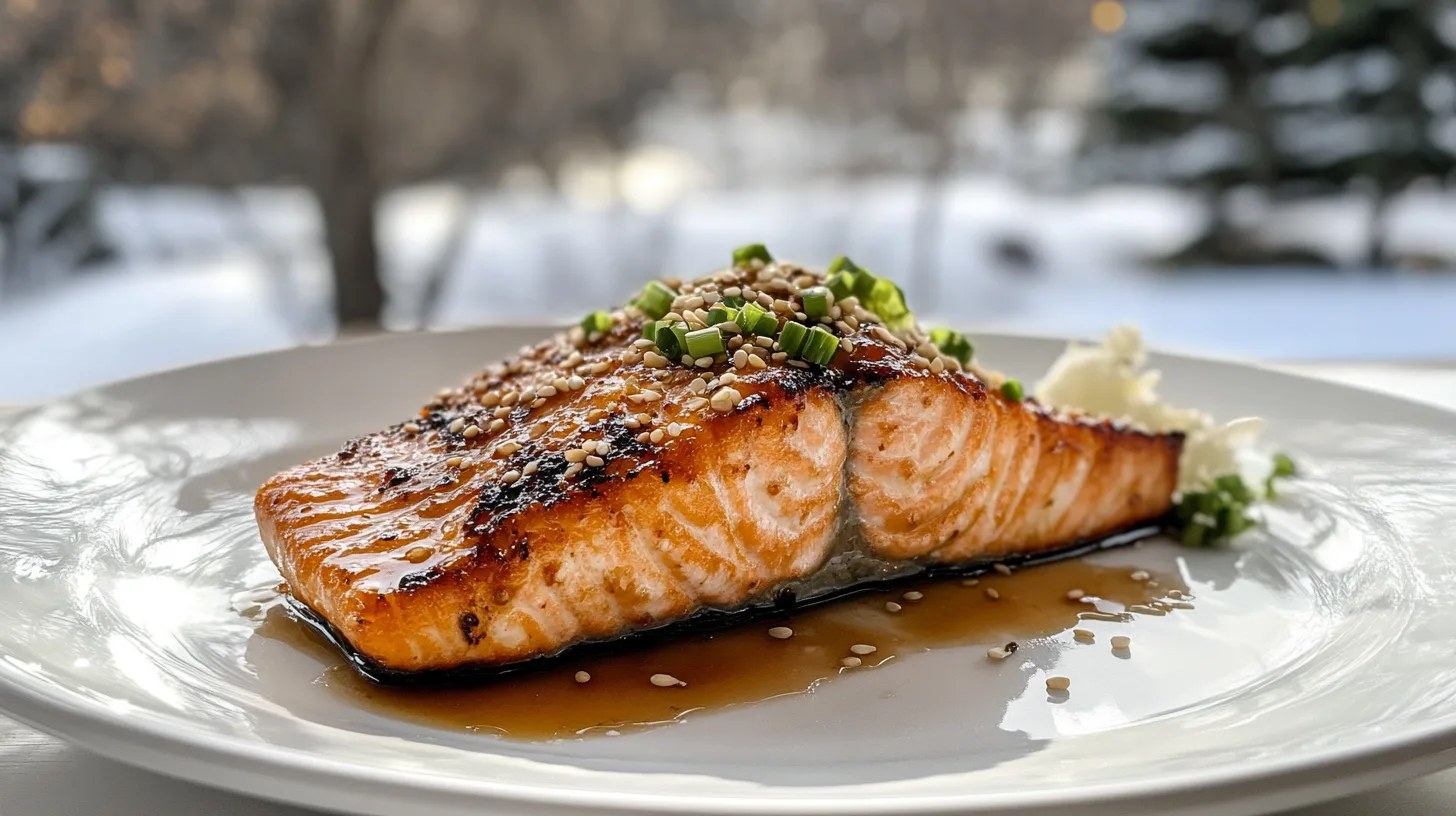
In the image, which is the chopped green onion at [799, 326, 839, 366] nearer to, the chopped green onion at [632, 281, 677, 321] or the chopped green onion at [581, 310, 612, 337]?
the chopped green onion at [632, 281, 677, 321]

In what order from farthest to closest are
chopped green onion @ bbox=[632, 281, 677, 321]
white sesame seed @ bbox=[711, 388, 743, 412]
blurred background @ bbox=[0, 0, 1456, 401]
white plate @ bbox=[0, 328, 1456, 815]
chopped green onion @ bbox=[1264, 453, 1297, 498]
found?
blurred background @ bbox=[0, 0, 1456, 401], chopped green onion @ bbox=[1264, 453, 1297, 498], chopped green onion @ bbox=[632, 281, 677, 321], white sesame seed @ bbox=[711, 388, 743, 412], white plate @ bbox=[0, 328, 1456, 815]

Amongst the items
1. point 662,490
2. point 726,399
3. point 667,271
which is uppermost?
point 726,399

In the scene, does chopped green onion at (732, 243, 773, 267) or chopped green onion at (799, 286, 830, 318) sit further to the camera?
chopped green onion at (732, 243, 773, 267)

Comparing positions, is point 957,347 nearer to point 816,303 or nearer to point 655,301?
point 816,303

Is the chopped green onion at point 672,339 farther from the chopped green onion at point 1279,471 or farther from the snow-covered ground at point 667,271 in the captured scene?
the snow-covered ground at point 667,271

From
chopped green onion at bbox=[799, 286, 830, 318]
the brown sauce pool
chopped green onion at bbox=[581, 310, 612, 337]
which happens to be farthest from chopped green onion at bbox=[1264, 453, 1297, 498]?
chopped green onion at bbox=[581, 310, 612, 337]

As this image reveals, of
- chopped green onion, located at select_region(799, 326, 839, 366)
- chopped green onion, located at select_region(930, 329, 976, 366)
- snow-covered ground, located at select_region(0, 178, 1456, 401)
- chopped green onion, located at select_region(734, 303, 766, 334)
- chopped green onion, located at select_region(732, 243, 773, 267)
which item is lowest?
snow-covered ground, located at select_region(0, 178, 1456, 401)

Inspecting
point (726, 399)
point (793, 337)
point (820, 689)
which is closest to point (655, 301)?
point (793, 337)

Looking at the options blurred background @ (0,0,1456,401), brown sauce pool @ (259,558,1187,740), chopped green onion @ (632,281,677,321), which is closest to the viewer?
brown sauce pool @ (259,558,1187,740)
